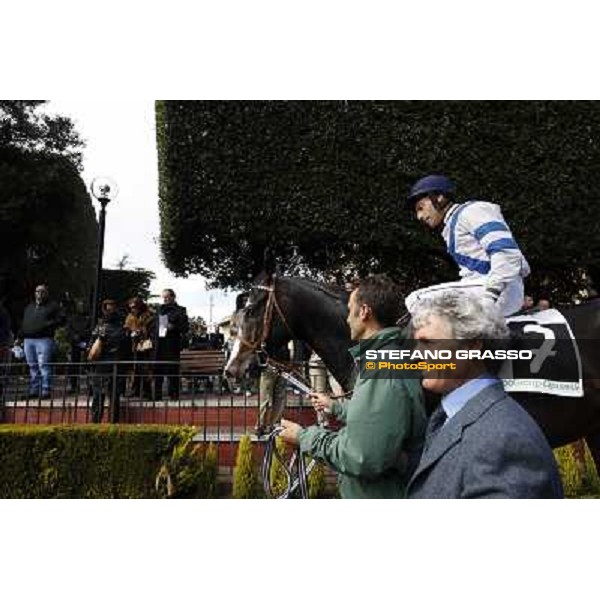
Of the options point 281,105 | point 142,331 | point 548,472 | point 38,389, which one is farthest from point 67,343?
point 548,472

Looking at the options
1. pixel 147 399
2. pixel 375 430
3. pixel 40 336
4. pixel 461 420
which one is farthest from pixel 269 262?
pixel 461 420

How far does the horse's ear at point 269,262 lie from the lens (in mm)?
4559

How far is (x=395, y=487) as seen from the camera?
2078 millimetres

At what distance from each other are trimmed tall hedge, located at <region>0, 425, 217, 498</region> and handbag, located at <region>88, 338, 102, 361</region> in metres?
0.57

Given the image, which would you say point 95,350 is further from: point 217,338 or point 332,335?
point 332,335

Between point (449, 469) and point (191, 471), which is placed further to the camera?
point (191, 471)

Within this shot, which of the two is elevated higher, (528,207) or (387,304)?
(528,207)

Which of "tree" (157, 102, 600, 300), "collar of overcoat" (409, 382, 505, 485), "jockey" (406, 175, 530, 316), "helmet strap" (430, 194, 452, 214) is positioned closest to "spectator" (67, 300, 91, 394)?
"tree" (157, 102, 600, 300)

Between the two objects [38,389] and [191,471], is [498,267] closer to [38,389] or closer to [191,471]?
[191,471]

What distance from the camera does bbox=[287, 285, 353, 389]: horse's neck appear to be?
156 inches

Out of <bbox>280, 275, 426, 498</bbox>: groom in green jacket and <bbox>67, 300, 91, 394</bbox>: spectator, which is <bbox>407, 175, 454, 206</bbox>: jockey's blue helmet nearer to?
<bbox>280, 275, 426, 498</bbox>: groom in green jacket

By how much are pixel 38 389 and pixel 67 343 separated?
536 mm

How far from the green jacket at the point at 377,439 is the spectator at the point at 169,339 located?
2.20 meters

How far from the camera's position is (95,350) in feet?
15.7
